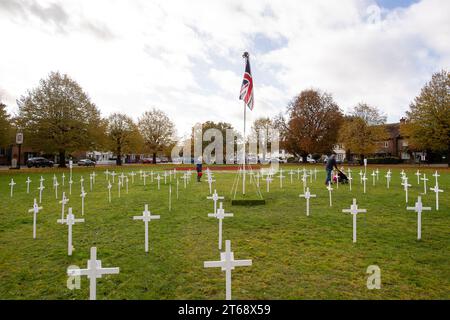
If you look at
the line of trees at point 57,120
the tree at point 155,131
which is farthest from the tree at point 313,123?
the line of trees at point 57,120

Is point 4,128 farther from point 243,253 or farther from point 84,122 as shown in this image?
point 243,253

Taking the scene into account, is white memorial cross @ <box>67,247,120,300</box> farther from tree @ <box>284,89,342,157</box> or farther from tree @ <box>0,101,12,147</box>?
tree @ <box>284,89,342,157</box>

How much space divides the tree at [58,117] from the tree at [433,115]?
43.2m

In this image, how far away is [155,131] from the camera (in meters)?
61.1

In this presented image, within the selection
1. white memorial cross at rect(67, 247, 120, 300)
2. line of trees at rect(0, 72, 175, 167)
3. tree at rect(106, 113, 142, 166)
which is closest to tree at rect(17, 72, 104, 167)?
line of trees at rect(0, 72, 175, 167)

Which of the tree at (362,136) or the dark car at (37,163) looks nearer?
the dark car at (37,163)

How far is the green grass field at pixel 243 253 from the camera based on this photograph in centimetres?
471

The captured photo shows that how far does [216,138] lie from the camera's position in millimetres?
62625

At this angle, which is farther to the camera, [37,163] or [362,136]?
[362,136]

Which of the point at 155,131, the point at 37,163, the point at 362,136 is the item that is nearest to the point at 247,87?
the point at 362,136

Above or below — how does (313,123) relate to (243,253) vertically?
above

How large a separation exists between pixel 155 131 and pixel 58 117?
25.2 meters

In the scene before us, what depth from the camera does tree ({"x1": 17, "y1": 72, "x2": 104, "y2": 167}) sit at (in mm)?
35938

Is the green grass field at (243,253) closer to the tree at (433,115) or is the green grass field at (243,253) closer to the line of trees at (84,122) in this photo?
the line of trees at (84,122)
